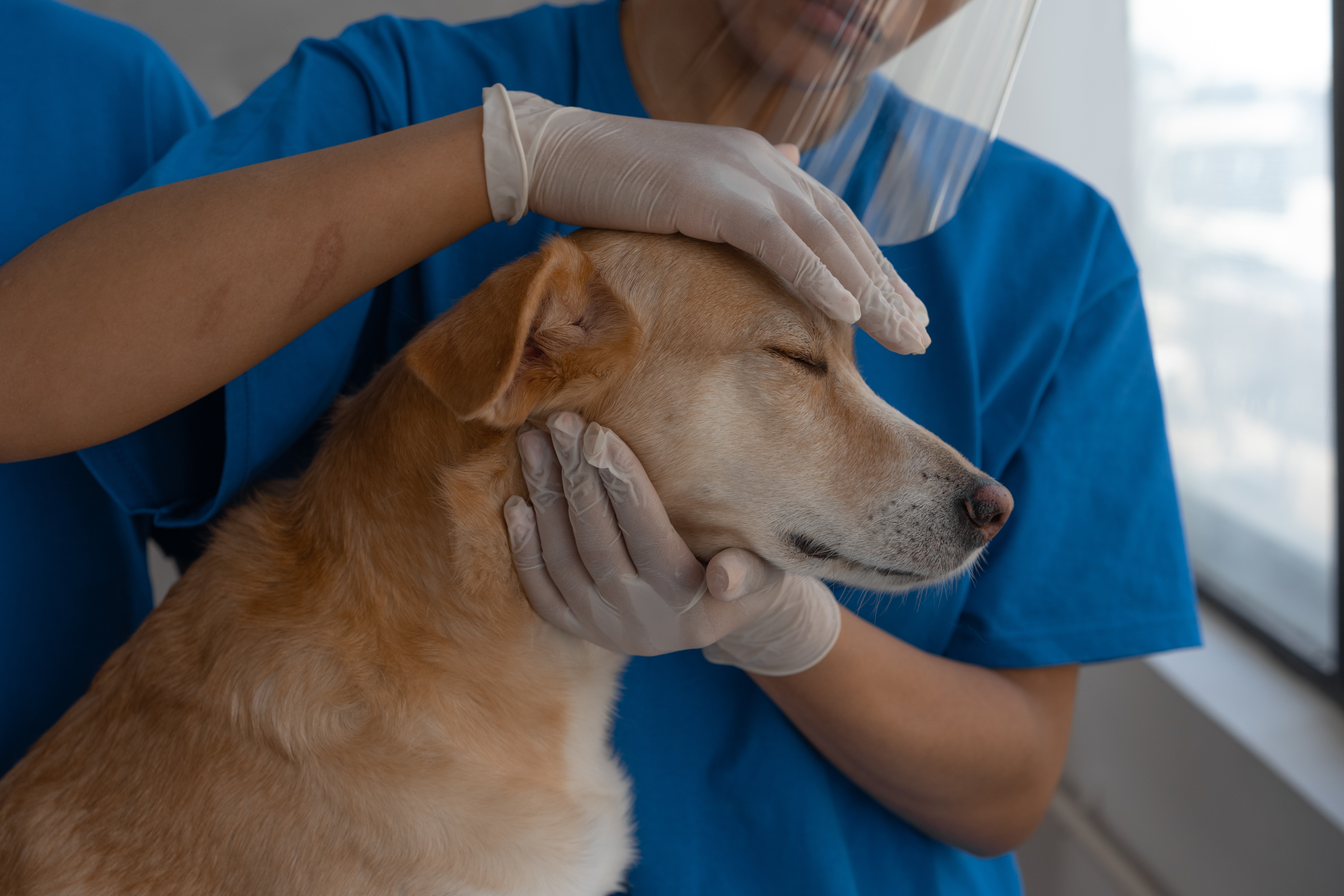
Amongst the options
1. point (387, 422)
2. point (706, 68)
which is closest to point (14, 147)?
point (387, 422)

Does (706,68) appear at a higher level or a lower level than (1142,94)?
higher

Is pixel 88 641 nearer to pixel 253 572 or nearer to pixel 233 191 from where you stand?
pixel 253 572

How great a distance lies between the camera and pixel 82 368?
80 centimetres

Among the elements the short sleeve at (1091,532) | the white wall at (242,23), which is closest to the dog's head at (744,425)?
the short sleeve at (1091,532)

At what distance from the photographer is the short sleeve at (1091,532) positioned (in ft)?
3.86

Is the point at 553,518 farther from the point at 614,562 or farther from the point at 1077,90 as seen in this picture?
the point at 1077,90

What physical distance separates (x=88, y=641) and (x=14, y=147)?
65cm

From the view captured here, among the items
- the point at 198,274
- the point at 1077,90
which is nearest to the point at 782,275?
the point at 198,274

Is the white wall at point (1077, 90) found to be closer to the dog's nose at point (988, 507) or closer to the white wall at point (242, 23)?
the white wall at point (242, 23)

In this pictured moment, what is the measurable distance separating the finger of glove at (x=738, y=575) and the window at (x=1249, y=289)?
5.05 ft

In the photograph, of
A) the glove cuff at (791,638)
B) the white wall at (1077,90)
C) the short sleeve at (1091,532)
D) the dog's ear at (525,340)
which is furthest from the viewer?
the white wall at (1077,90)

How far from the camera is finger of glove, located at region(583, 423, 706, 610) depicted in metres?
0.85

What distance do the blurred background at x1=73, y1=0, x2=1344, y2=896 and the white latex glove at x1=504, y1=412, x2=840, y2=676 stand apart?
4.43 feet

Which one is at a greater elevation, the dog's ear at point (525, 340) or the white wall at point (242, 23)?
the dog's ear at point (525, 340)
